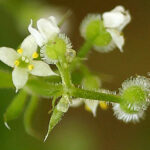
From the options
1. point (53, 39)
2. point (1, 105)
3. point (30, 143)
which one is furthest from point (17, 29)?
point (53, 39)

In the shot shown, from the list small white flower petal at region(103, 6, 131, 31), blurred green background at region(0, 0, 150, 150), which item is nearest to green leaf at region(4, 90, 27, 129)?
small white flower petal at region(103, 6, 131, 31)

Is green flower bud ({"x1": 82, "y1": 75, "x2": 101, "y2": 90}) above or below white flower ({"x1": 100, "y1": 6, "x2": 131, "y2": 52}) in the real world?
below

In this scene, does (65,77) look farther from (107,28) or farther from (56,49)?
(107,28)

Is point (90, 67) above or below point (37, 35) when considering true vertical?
above

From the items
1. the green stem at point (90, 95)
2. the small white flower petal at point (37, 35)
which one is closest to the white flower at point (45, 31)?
the small white flower petal at point (37, 35)

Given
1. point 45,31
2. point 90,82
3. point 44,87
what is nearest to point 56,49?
point 45,31

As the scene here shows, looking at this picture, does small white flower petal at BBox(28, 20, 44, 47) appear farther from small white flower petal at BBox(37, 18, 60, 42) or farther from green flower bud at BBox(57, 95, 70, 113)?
green flower bud at BBox(57, 95, 70, 113)

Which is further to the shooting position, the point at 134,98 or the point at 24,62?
the point at 24,62
